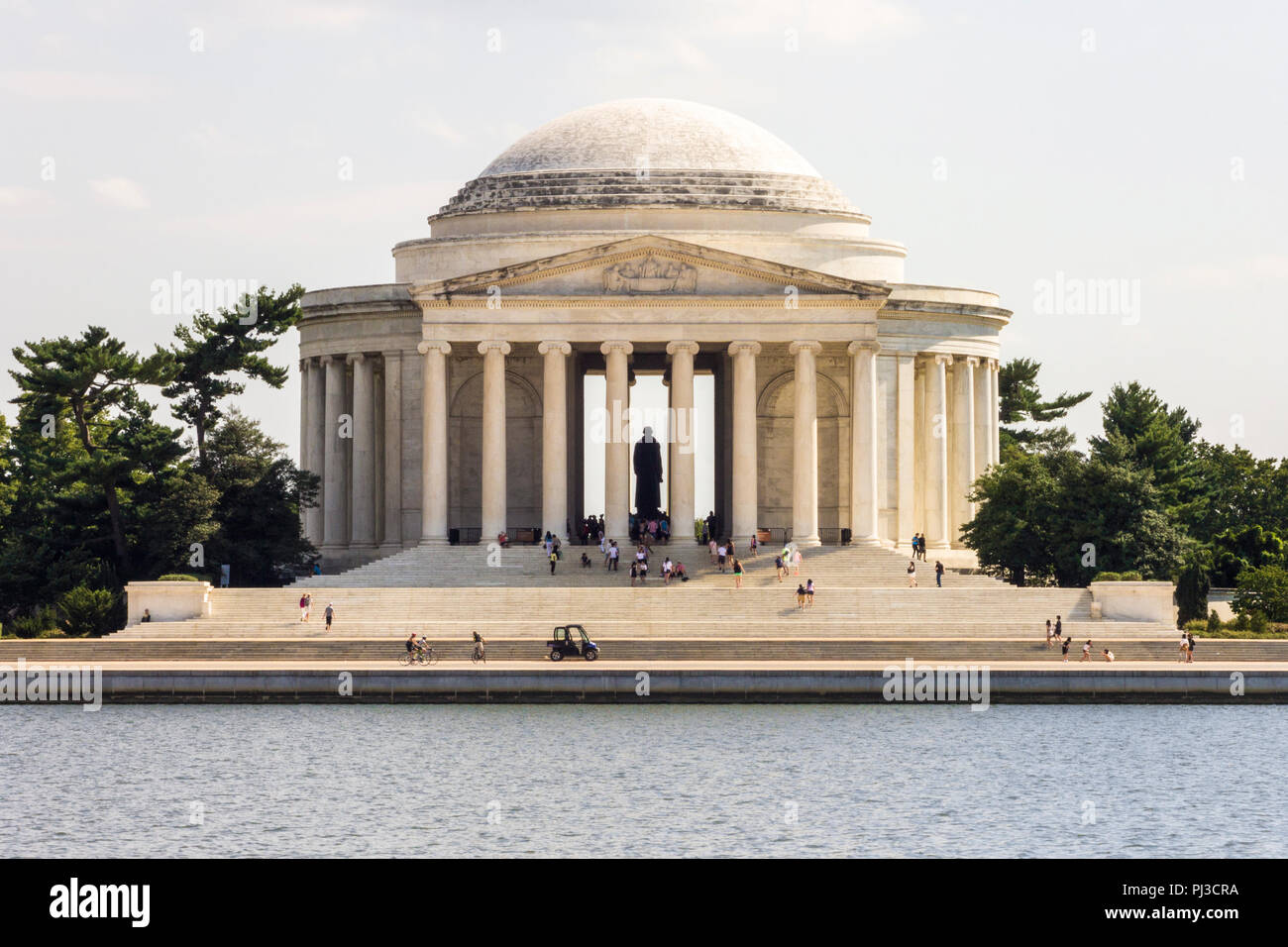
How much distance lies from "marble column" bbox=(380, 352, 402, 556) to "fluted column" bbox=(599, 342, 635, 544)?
40.4 feet

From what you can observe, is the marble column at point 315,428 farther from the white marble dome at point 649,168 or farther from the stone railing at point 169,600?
the stone railing at point 169,600

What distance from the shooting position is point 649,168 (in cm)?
9888

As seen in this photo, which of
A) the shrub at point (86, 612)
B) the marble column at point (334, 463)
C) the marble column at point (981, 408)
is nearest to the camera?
the shrub at point (86, 612)

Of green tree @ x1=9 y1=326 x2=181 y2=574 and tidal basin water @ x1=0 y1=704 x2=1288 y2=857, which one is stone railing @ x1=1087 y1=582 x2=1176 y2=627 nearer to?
tidal basin water @ x1=0 y1=704 x2=1288 y2=857

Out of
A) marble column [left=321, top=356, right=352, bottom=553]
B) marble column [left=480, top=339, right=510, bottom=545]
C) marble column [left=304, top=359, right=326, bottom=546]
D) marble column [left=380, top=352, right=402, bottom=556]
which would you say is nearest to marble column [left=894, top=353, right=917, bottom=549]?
marble column [left=480, top=339, right=510, bottom=545]

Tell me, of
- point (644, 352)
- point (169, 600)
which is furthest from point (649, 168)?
point (169, 600)

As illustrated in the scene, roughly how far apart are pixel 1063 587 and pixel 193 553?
37.3 meters

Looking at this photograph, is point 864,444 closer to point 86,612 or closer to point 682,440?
point 682,440

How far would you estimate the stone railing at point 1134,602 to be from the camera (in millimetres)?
77375

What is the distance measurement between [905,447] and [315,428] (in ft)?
97.3

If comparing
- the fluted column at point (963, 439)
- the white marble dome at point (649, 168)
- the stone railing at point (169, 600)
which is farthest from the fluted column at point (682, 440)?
the stone railing at point (169, 600)

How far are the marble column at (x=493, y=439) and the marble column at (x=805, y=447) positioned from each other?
42.8 feet

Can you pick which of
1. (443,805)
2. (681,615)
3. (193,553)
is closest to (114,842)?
(443,805)

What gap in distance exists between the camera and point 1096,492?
8638 cm
